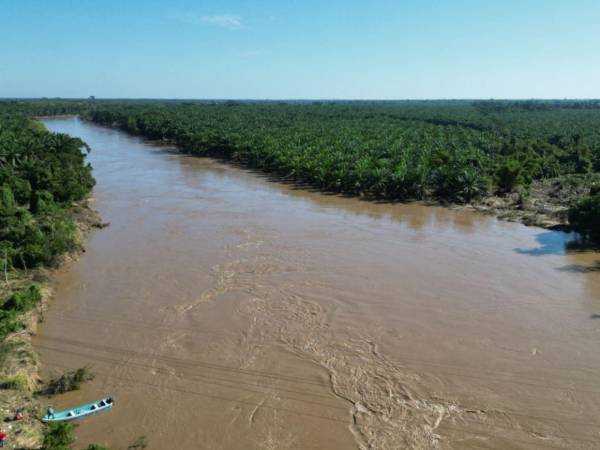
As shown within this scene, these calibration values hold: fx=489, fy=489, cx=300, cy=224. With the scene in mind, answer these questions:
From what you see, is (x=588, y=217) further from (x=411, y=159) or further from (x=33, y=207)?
(x=33, y=207)

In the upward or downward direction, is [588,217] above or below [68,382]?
above

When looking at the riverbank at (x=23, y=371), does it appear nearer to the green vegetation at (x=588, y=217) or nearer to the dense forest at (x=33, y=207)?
the dense forest at (x=33, y=207)

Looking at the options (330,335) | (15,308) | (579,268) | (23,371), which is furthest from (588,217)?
(15,308)

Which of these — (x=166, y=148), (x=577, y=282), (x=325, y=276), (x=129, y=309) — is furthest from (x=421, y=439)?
(x=166, y=148)

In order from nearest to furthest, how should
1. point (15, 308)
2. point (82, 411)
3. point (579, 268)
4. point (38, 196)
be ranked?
point (82, 411)
point (15, 308)
point (579, 268)
point (38, 196)

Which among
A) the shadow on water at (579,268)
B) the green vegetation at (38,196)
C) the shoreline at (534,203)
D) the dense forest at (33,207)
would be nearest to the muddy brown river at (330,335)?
the shadow on water at (579,268)

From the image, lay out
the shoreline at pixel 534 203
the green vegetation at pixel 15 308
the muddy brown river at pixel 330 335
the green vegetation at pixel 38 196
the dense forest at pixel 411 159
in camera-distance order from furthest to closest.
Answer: the dense forest at pixel 411 159 → the shoreline at pixel 534 203 → the green vegetation at pixel 38 196 → the green vegetation at pixel 15 308 → the muddy brown river at pixel 330 335
